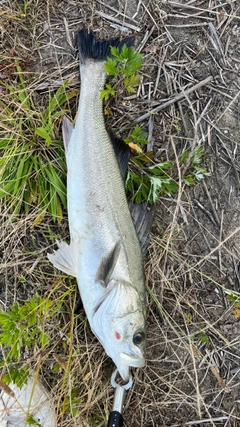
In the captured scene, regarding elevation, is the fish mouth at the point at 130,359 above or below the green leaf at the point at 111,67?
below

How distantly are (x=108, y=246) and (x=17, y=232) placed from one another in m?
0.90

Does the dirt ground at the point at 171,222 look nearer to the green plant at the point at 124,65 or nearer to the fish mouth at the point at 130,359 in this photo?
the green plant at the point at 124,65

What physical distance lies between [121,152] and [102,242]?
0.72 metres

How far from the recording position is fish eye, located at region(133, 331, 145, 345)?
2814mm

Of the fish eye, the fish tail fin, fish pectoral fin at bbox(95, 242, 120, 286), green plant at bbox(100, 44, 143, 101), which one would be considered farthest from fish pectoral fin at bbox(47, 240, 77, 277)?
the fish tail fin

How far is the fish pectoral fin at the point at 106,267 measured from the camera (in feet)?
9.50

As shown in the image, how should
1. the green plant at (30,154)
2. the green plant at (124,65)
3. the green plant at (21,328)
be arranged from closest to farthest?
the green plant at (21,328)
the green plant at (124,65)
the green plant at (30,154)

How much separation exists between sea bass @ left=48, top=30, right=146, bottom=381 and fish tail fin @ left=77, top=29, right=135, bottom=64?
0.17 metres

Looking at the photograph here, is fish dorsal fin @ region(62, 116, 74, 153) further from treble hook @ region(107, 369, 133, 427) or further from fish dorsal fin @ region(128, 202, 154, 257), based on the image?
treble hook @ region(107, 369, 133, 427)

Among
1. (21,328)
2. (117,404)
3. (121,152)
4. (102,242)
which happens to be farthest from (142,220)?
(117,404)

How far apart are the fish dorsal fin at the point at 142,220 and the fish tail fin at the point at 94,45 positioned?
120 cm

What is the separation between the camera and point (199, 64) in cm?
367

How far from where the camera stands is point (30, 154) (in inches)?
133

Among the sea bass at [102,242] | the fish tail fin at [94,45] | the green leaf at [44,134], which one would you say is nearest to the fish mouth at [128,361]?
the sea bass at [102,242]
